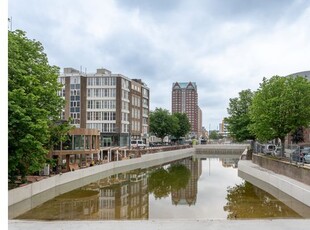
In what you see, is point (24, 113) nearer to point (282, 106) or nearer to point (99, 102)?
point (282, 106)

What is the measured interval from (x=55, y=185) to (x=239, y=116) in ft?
118

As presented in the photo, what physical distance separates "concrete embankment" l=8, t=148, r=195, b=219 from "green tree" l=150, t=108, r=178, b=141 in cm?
4022

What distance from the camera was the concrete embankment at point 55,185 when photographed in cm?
2144

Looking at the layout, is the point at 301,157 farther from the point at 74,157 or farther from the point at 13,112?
the point at 74,157

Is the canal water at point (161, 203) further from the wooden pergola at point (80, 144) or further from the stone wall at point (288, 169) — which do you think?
the wooden pergola at point (80, 144)

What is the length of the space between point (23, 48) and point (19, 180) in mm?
9648

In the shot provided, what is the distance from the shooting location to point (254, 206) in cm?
2334

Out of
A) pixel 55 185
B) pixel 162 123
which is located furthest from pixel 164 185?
pixel 162 123

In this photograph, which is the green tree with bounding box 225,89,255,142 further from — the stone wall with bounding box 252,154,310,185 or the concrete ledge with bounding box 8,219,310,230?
the concrete ledge with bounding box 8,219,310,230

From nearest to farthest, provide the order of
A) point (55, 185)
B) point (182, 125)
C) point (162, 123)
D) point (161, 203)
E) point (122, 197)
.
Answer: point (161, 203)
point (122, 197)
point (55, 185)
point (162, 123)
point (182, 125)

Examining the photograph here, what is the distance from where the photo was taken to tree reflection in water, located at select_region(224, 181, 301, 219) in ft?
66.9

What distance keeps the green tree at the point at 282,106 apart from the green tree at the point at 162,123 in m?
57.5
